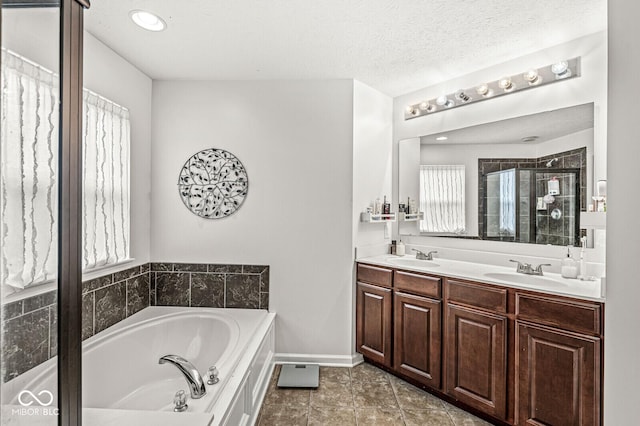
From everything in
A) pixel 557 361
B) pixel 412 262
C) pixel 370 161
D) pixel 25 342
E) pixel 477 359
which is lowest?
pixel 477 359

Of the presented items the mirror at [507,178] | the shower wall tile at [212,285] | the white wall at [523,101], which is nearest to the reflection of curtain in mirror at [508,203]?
the mirror at [507,178]

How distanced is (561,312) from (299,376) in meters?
1.88

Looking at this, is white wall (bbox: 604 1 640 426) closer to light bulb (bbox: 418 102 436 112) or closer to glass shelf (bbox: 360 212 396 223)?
glass shelf (bbox: 360 212 396 223)

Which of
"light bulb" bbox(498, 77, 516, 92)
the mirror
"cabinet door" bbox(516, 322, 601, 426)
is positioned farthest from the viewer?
"light bulb" bbox(498, 77, 516, 92)

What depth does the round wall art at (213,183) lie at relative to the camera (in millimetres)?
3020

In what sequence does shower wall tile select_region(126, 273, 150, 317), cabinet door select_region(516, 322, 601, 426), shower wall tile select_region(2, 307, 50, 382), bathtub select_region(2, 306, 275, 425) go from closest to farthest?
shower wall tile select_region(2, 307, 50, 382), bathtub select_region(2, 306, 275, 425), cabinet door select_region(516, 322, 601, 426), shower wall tile select_region(126, 273, 150, 317)

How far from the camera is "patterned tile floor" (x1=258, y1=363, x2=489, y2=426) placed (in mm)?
2180

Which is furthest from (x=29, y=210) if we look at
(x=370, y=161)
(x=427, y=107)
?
(x=427, y=107)

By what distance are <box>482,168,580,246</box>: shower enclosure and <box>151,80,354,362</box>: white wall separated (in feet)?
3.85

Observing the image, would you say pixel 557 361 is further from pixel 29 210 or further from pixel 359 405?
pixel 29 210

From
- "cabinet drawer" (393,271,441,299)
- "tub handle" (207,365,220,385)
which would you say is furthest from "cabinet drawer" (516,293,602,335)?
"tub handle" (207,365,220,385)

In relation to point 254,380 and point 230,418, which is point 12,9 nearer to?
point 230,418

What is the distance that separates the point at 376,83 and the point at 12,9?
2907 millimetres

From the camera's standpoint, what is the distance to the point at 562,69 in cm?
225
